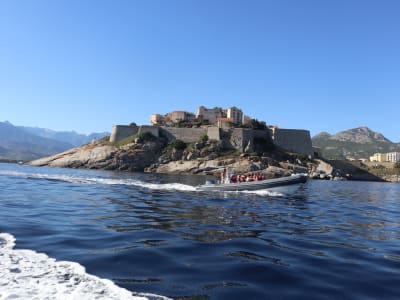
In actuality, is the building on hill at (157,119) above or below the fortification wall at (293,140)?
above

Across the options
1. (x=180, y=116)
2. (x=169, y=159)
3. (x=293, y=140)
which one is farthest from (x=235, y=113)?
(x=169, y=159)

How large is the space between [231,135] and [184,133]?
11.7m

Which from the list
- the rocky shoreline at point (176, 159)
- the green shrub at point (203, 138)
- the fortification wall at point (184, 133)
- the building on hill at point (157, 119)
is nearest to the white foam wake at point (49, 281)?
the rocky shoreline at point (176, 159)

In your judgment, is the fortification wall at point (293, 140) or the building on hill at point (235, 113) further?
the building on hill at point (235, 113)

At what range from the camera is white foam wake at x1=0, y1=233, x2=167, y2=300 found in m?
5.30

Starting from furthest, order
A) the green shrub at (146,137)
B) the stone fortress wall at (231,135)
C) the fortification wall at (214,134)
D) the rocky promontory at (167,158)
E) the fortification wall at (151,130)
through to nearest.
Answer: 1. the fortification wall at (151,130)
2. the stone fortress wall at (231,135)
3. the fortification wall at (214,134)
4. the green shrub at (146,137)
5. the rocky promontory at (167,158)

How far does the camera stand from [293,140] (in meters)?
93.6

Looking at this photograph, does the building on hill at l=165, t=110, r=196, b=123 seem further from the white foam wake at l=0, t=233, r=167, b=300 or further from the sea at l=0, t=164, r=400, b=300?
the white foam wake at l=0, t=233, r=167, b=300

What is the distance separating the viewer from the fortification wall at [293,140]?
92688 millimetres

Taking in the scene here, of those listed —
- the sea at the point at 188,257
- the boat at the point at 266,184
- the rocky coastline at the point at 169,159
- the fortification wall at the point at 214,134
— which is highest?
the fortification wall at the point at 214,134

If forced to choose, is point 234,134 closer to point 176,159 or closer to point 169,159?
point 176,159

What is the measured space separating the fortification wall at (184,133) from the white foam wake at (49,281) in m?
78.4

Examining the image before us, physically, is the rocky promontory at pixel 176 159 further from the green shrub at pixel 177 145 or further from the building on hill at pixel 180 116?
the building on hill at pixel 180 116

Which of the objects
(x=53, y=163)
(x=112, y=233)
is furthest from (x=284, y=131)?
(x=112, y=233)
